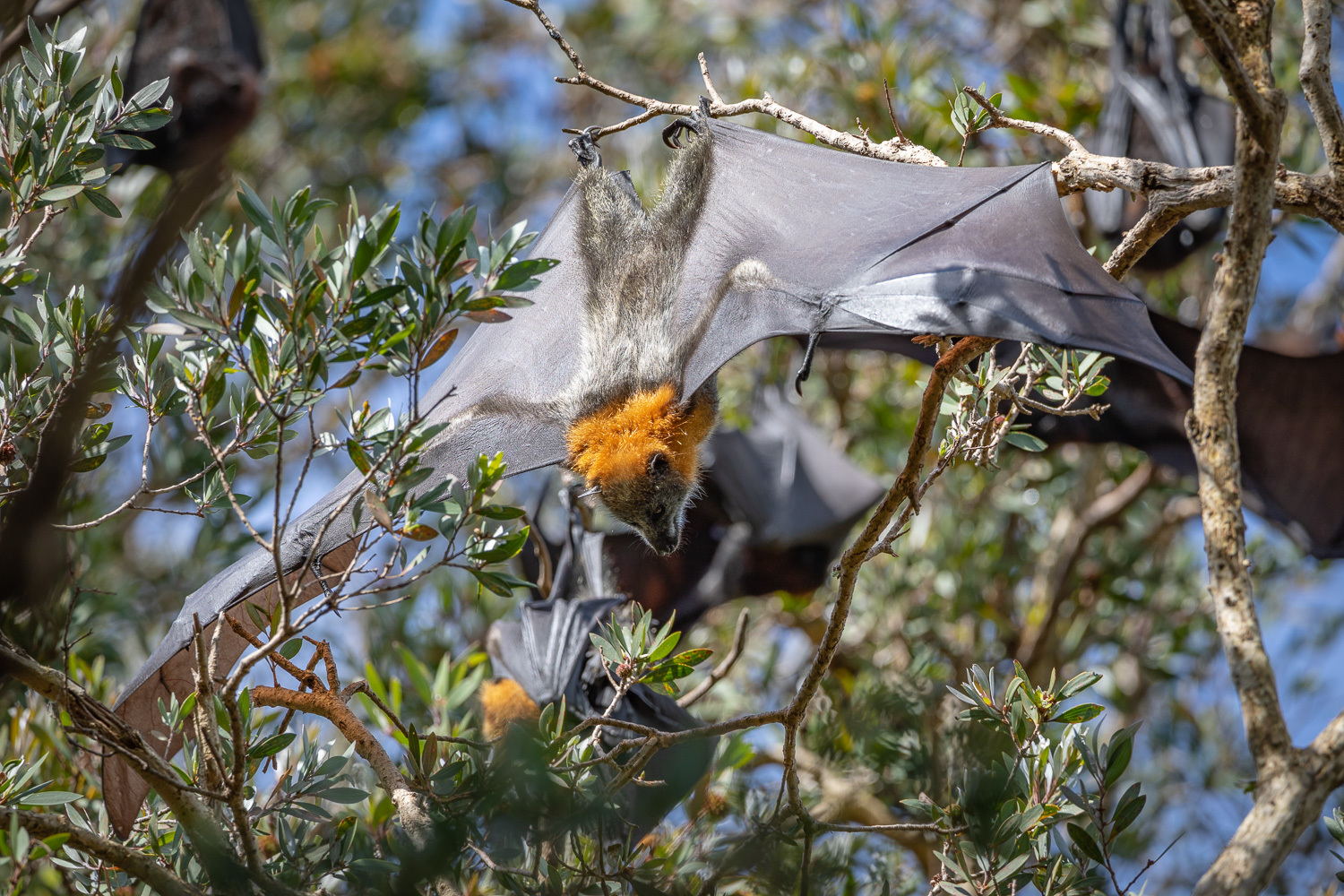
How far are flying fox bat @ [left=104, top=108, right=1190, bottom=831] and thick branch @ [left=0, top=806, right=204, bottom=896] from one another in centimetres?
58

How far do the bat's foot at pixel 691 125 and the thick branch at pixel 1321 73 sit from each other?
59.1 inches

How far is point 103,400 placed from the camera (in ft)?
8.81

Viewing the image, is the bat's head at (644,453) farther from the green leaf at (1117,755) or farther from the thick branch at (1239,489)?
the thick branch at (1239,489)

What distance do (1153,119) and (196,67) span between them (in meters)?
4.69

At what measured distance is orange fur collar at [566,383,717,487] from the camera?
3361mm

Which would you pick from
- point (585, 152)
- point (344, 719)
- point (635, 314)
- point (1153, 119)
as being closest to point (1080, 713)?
point (344, 719)

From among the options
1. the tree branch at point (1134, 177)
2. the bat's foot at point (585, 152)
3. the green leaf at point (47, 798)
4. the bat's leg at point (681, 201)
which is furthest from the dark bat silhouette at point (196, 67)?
the green leaf at point (47, 798)

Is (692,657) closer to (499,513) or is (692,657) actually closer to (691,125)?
(499,513)

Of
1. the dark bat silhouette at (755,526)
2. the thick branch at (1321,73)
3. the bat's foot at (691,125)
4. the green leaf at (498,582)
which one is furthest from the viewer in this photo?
the dark bat silhouette at (755,526)

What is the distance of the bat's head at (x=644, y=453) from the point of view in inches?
133

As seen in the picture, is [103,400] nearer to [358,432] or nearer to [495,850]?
[358,432]

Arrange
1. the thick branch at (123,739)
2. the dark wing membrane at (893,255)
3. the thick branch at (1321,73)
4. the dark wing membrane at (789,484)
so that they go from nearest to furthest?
1. the thick branch at (123,739)
2. the thick branch at (1321,73)
3. the dark wing membrane at (893,255)
4. the dark wing membrane at (789,484)

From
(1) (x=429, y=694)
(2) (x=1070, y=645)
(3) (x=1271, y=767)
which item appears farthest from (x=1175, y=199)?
(2) (x=1070, y=645)

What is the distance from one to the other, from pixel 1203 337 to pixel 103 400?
2.54 metres
